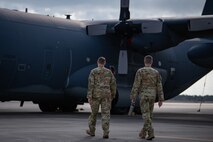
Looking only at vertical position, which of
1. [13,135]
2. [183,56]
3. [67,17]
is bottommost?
[13,135]

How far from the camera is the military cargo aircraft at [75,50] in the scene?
65.6 ft

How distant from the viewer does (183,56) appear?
2686 centimetres

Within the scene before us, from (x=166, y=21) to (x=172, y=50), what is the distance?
432 centimetres

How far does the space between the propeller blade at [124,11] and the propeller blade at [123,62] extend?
1.57m

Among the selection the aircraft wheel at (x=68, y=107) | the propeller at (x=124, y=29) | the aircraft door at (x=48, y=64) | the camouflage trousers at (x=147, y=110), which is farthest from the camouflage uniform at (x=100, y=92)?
the aircraft wheel at (x=68, y=107)

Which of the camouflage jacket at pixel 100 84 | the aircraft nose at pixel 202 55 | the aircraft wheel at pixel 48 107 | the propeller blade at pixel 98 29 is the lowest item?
the aircraft wheel at pixel 48 107

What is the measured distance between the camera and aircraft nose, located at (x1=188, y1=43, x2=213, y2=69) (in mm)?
24547

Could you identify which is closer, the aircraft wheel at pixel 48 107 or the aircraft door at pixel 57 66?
the aircraft door at pixel 57 66

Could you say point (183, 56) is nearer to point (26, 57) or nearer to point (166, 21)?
point (166, 21)

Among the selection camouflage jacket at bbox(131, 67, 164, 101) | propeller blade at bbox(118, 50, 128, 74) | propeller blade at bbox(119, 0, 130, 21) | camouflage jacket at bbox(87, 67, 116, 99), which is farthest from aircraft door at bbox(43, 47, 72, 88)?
camouflage jacket at bbox(131, 67, 164, 101)

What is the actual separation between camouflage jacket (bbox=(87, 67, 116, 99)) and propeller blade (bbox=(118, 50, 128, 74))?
1147cm

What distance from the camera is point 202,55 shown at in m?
24.7

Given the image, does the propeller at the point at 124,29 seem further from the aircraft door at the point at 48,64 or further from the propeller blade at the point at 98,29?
the aircraft door at the point at 48,64

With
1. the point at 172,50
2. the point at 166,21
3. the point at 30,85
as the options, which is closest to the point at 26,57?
the point at 30,85
